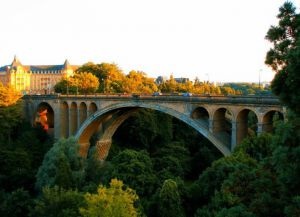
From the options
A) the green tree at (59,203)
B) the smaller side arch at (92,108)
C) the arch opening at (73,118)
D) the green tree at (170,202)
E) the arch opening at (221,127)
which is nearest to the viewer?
the green tree at (170,202)

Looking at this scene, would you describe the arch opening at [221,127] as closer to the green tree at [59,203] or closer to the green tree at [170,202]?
the green tree at [170,202]

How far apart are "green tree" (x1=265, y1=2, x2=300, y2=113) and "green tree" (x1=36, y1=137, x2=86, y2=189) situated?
2290cm

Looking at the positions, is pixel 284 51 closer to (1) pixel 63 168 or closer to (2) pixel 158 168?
(1) pixel 63 168

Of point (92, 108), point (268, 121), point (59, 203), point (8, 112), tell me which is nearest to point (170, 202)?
point (59, 203)

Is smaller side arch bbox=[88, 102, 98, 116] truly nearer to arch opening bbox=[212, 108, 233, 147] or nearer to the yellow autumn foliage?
the yellow autumn foliage

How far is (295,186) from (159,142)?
40.7 m

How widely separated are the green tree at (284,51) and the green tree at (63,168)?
75.1 ft

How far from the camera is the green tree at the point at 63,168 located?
32.4 meters

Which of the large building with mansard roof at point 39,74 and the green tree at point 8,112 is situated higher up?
the large building with mansard roof at point 39,74

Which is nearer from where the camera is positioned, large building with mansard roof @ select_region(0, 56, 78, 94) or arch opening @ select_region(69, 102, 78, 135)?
arch opening @ select_region(69, 102, 78, 135)

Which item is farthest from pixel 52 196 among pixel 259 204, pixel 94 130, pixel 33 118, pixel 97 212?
pixel 33 118

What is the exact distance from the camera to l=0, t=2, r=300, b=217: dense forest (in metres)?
12.1

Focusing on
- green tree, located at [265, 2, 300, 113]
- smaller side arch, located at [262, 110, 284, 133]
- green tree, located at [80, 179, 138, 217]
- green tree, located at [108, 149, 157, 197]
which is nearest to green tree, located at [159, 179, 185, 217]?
green tree, located at [80, 179, 138, 217]

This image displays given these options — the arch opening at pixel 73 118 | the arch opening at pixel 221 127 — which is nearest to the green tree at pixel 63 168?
the arch opening at pixel 221 127
